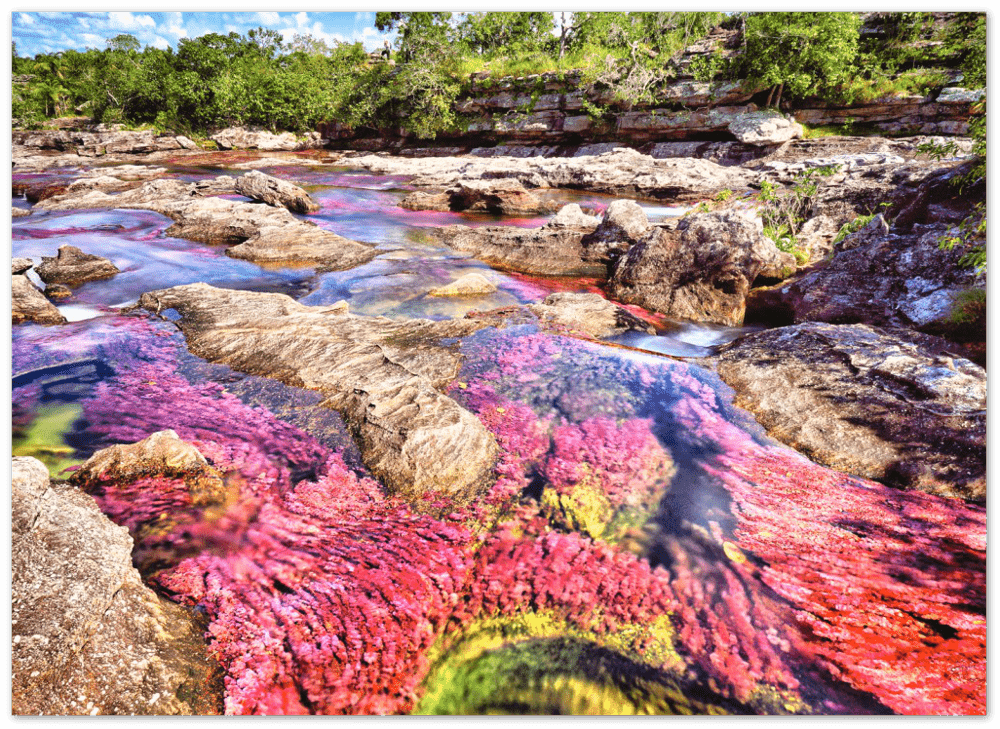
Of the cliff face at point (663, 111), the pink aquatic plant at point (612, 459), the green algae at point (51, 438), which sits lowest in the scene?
the pink aquatic plant at point (612, 459)

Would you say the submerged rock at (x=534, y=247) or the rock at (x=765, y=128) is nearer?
the submerged rock at (x=534, y=247)

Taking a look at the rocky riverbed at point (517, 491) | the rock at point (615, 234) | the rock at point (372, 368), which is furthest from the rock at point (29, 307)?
the rock at point (615, 234)

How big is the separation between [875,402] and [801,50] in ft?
104

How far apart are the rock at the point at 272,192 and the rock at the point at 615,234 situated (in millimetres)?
11360

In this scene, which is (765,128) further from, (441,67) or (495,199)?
(441,67)

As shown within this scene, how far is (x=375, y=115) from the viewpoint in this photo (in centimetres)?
4303

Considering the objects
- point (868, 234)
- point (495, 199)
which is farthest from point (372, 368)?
point (495, 199)

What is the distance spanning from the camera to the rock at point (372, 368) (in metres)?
4.23

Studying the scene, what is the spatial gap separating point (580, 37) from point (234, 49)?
40335mm

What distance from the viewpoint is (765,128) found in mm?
26688

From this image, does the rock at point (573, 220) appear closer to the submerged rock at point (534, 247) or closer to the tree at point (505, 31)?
the submerged rock at point (534, 247)

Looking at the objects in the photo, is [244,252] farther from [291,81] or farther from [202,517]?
[291,81]

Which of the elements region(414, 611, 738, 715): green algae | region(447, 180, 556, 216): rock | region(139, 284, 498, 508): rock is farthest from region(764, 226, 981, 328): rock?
region(447, 180, 556, 216): rock
